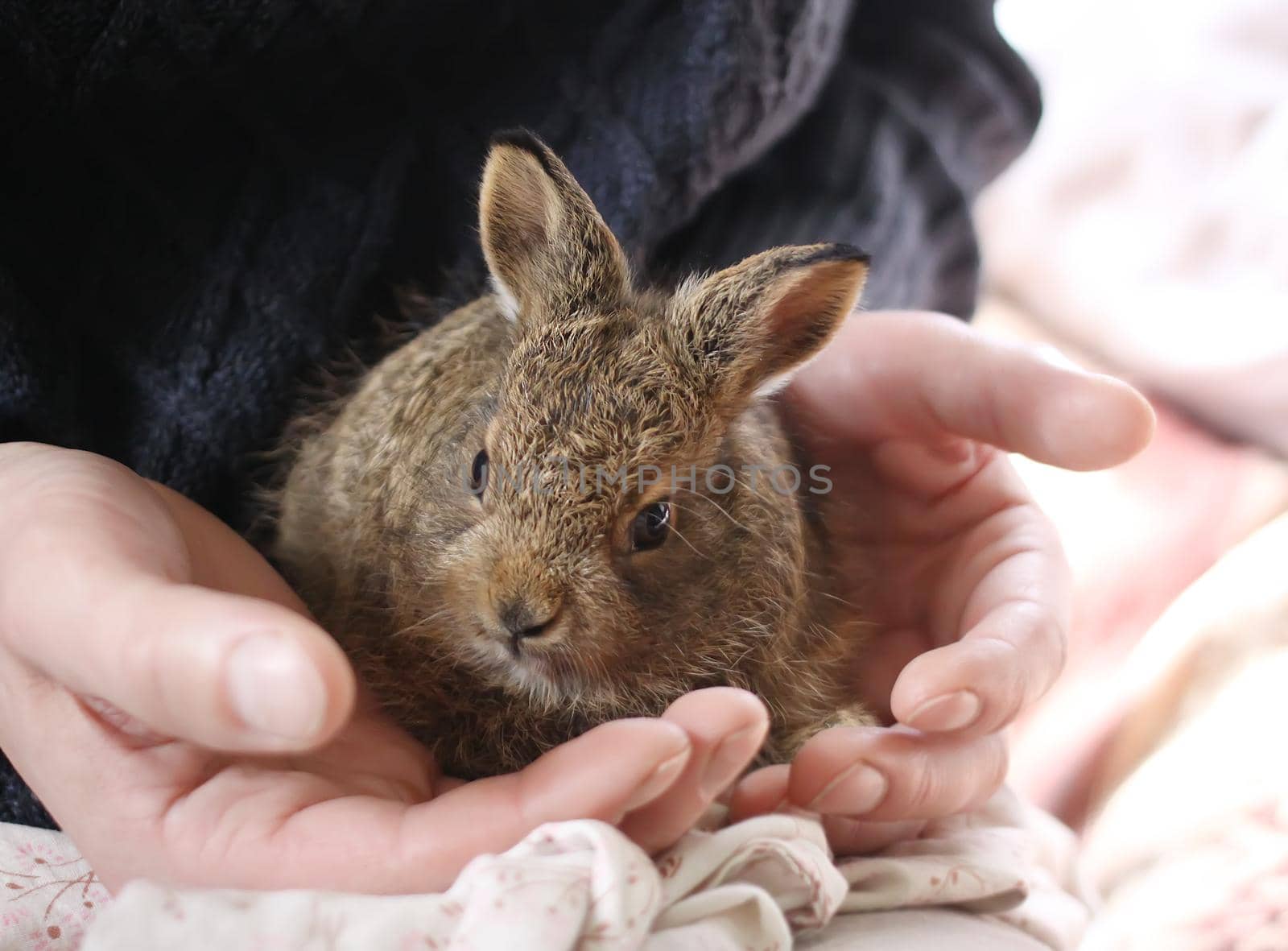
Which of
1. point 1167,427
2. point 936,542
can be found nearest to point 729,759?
point 936,542

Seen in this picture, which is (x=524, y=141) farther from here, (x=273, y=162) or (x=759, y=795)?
(x=759, y=795)

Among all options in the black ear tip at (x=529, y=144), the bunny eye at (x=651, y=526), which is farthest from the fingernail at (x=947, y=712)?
the black ear tip at (x=529, y=144)

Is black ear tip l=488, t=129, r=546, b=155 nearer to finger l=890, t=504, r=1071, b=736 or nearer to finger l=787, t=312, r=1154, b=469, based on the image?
finger l=787, t=312, r=1154, b=469

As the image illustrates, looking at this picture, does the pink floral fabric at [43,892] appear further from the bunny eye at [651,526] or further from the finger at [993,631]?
the finger at [993,631]

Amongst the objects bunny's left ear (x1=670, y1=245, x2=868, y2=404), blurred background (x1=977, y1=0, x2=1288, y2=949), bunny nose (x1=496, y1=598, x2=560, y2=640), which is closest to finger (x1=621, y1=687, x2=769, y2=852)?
bunny nose (x1=496, y1=598, x2=560, y2=640)

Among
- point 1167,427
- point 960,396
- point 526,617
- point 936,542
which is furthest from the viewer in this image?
point 1167,427

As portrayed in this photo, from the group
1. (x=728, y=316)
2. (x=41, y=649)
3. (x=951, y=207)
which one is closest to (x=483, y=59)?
(x=728, y=316)

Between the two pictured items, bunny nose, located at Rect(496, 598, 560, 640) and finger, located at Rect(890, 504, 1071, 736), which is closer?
bunny nose, located at Rect(496, 598, 560, 640)
